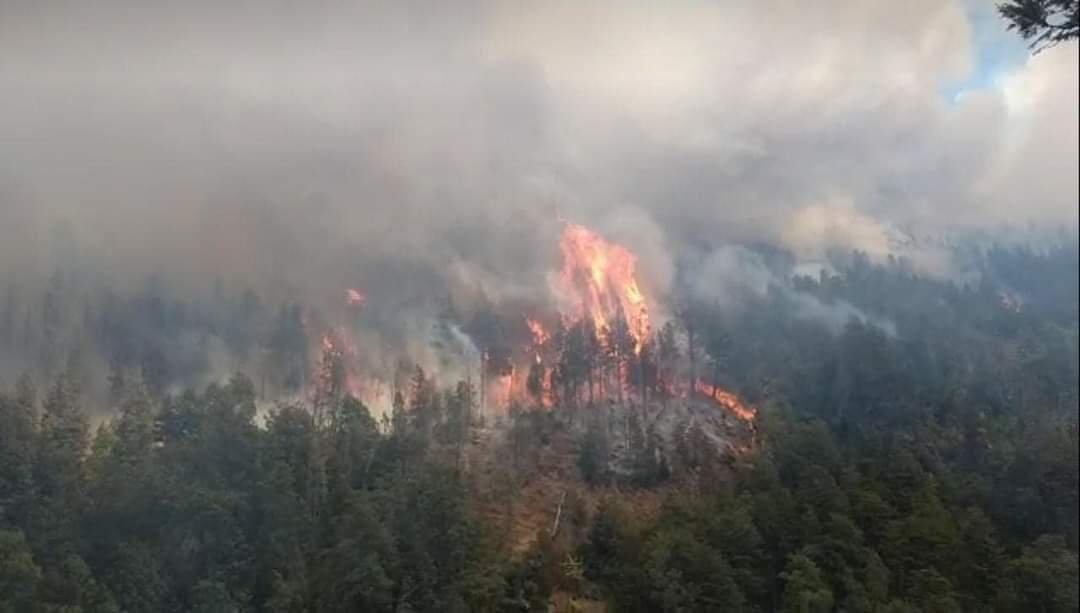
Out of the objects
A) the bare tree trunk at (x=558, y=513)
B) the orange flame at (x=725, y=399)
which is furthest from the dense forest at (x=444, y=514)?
the orange flame at (x=725, y=399)

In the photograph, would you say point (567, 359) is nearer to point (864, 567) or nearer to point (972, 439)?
point (972, 439)

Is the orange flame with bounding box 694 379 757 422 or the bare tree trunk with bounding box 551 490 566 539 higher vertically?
the orange flame with bounding box 694 379 757 422

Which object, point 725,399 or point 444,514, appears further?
point 725,399

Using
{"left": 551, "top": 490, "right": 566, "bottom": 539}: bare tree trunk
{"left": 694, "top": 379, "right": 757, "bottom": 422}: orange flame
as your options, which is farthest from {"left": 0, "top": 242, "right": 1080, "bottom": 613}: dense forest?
{"left": 694, "top": 379, "right": 757, "bottom": 422}: orange flame

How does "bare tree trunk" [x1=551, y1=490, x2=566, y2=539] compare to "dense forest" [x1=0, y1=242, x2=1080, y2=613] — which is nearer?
"dense forest" [x1=0, y1=242, x2=1080, y2=613]

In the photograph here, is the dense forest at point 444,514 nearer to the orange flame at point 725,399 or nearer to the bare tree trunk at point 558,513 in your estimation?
the bare tree trunk at point 558,513

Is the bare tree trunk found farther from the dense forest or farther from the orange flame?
the orange flame

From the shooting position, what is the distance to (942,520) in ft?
131

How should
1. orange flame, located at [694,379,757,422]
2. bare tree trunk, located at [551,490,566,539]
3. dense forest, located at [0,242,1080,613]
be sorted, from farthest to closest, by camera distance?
orange flame, located at [694,379,757,422], bare tree trunk, located at [551,490,566,539], dense forest, located at [0,242,1080,613]

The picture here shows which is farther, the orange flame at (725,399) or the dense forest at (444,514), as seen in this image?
the orange flame at (725,399)

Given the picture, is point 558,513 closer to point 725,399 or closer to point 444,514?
point 444,514

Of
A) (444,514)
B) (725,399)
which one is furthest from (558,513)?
(725,399)

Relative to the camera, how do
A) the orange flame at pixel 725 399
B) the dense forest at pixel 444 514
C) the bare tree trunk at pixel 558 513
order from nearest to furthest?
the dense forest at pixel 444 514 < the bare tree trunk at pixel 558 513 < the orange flame at pixel 725 399

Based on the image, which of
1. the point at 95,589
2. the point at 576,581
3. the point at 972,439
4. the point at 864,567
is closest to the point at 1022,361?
the point at 972,439
